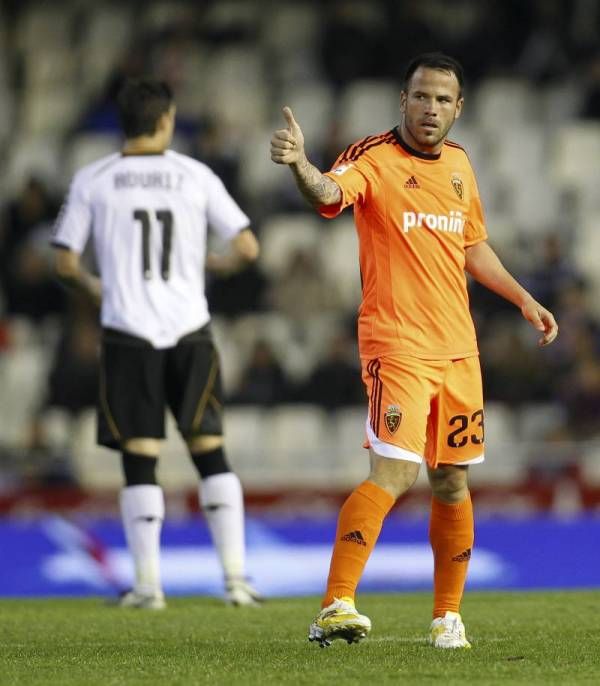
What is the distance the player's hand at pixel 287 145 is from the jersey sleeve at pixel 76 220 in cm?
286

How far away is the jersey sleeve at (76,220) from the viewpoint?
7.80 meters

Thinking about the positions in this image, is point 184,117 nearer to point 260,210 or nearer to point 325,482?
point 260,210

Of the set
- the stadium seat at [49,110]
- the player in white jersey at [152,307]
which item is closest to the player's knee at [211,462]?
the player in white jersey at [152,307]

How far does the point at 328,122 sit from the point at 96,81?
8.96ft

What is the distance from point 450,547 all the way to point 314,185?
56.2 inches

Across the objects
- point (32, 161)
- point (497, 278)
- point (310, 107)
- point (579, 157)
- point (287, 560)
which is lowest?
point (287, 560)

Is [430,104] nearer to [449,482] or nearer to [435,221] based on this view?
[435,221]

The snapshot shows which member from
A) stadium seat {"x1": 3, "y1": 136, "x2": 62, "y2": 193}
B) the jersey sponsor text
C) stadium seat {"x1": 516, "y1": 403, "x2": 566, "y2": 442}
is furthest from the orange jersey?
stadium seat {"x1": 3, "y1": 136, "x2": 62, "y2": 193}

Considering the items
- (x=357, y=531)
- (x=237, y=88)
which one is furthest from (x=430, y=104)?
(x=237, y=88)

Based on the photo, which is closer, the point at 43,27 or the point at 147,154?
the point at 147,154

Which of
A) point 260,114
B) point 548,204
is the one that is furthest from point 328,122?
point 548,204

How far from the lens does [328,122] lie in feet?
54.0

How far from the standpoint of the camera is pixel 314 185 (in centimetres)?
522

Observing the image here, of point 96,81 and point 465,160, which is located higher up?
point 96,81
